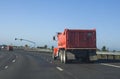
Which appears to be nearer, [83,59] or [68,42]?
[68,42]

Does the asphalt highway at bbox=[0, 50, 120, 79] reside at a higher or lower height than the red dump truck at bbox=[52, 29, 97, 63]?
lower

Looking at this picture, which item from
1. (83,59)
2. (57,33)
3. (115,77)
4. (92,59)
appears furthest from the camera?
(57,33)

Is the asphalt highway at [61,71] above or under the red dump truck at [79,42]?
under

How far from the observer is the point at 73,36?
105 feet

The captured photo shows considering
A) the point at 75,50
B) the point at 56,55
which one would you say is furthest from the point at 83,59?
the point at 56,55

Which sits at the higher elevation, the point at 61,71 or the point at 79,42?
the point at 79,42

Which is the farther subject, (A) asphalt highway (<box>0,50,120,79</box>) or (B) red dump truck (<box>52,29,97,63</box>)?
(B) red dump truck (<box>52,29,97,63</box>)

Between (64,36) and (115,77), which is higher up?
(64,36)

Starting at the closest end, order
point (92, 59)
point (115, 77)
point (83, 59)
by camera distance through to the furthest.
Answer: point (115, 77) < point (92, 59) < point (83, 59)

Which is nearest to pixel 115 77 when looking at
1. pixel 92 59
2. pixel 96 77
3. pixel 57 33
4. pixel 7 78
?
pixel 96 77

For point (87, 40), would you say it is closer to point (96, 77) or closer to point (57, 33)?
point (57, 33)

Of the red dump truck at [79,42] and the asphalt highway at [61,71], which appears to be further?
the red dump truck at [79,42]

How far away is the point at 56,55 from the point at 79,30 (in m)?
8.67

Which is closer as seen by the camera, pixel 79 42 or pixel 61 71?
pixel 61 71
